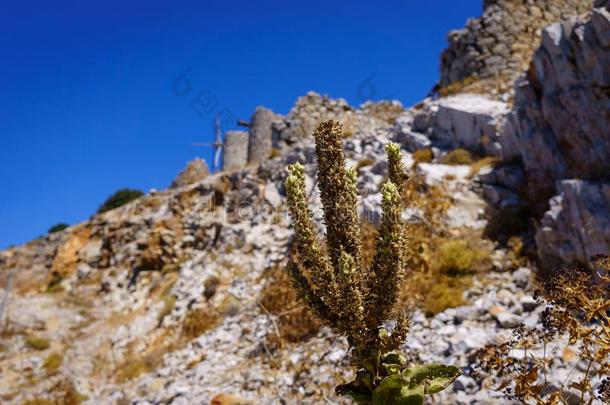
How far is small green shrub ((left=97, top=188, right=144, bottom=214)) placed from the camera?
1315 inches

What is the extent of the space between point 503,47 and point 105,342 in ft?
60.2

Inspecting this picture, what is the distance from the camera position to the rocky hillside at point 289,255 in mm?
7301

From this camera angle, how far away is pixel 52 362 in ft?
42.7

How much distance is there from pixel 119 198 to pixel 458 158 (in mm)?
28202

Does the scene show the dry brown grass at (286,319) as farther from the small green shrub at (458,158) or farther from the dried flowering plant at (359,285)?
the small green shrub at (458,158)

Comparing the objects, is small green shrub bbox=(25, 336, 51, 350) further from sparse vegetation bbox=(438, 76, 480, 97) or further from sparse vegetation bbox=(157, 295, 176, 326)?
sparse vegetation bbox=(438, 76, 480, 97)

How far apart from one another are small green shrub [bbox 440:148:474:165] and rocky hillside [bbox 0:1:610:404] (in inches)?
2.3

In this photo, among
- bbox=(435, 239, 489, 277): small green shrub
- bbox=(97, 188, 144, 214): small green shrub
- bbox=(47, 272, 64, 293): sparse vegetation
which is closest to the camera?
bbox=(435, 239, 489, 277): small green shrub

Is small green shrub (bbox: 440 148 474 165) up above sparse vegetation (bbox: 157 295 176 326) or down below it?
above

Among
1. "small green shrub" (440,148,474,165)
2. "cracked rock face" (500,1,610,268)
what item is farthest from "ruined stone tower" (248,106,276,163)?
"cracked rock face" (500,1,610,268)

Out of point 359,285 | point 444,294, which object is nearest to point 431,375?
point 359,285

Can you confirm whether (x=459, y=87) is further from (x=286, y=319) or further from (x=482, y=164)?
(x=286, y=319)

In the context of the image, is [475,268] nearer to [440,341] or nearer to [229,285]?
[440,341]

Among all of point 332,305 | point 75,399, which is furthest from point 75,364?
point 332,305
